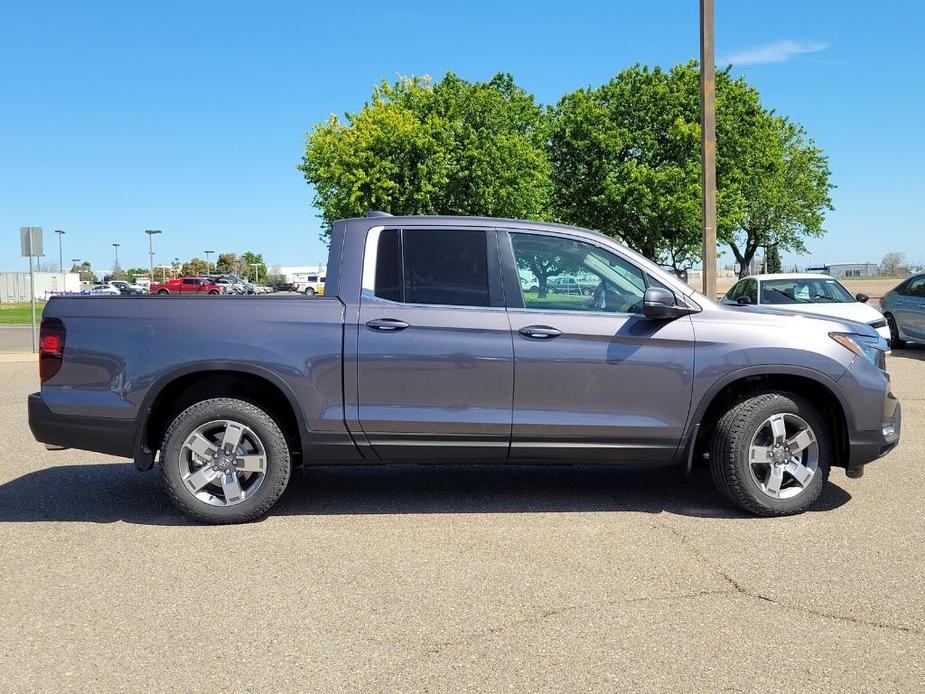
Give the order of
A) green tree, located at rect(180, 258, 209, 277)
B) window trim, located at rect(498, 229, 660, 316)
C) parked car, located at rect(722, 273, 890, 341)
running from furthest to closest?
green tree, located at rect(180, 258, 209, 277) → parked car, located at rect(722, 273, 890, 341) → window trim, located at rect(498, 229, 660, 316)

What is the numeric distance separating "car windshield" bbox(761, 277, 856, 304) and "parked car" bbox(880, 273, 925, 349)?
11.2ft

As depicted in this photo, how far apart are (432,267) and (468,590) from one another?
2.13 metres

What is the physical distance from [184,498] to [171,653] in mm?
1926

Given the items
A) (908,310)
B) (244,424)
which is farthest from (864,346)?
(908,310)

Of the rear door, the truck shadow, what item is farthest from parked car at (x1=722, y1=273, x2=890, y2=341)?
the rear door

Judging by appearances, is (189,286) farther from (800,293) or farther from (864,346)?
(864,346)

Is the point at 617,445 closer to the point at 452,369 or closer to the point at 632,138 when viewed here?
the point at 452,369

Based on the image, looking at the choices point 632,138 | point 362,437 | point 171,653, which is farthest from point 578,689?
point 632,138

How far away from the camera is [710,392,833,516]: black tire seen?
17.9ft

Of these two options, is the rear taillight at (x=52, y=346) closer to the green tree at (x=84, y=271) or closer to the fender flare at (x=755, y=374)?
the fender flare at (x=755, y=374)

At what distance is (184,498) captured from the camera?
5414 millimetres

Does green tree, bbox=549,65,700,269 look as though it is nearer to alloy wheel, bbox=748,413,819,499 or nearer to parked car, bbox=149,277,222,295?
parked car, bbox=149,277,222,295

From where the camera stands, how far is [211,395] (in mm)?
5695

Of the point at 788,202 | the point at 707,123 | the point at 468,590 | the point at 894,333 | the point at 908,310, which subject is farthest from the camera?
the point at 788,202
